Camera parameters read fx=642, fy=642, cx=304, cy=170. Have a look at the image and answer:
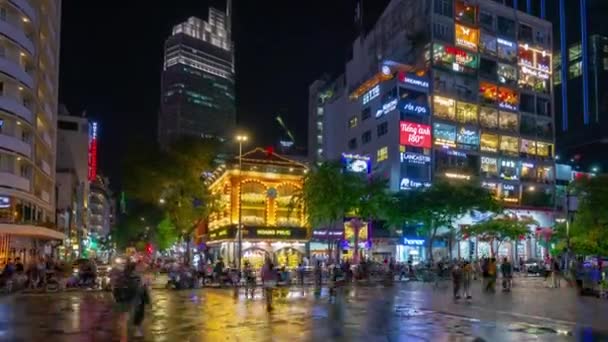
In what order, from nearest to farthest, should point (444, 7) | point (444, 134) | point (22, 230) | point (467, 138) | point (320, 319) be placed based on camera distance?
point (320, 319) < point (22, 230) < point (444, 134) < point (467, 138) < point (444, 7)

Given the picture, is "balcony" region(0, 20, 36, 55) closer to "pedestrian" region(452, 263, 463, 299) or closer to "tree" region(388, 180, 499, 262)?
"tree" region(388, 180, 499, 262)

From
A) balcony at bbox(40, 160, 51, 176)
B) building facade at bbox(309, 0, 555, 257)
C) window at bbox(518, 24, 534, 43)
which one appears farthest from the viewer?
window at bbox(518, 24, 534, 43)

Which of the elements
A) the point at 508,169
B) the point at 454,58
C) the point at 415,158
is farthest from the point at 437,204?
the point at 454,58

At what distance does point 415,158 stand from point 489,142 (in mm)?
13865

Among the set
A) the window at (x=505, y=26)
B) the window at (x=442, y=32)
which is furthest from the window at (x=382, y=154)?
the window at (x=505, y=26)

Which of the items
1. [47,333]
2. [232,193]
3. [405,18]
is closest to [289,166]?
[232,193]

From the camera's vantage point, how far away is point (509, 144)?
3514 inches

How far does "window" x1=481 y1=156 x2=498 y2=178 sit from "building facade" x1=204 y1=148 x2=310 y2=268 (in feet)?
111

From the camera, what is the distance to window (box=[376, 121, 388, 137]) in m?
82.2

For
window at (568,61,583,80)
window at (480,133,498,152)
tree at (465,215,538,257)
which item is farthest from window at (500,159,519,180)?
window at (568,61,583,80)

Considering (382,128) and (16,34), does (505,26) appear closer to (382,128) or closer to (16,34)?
(382,128)

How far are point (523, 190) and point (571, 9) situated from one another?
5884cm

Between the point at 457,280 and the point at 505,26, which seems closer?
the point at 457,280

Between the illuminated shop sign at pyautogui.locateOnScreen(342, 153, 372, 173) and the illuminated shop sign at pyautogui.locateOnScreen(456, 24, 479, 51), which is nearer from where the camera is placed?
the illuminated shop sign at pyautogui.locateOnScreen(342, 153, 372, 173)
